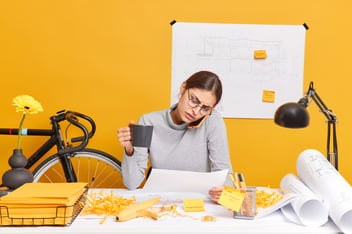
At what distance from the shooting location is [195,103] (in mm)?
1649

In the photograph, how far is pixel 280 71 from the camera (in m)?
2.39

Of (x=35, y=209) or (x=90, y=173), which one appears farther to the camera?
(x=90, y=173)

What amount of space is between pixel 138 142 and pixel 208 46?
54.1 inches

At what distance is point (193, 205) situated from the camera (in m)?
1.22

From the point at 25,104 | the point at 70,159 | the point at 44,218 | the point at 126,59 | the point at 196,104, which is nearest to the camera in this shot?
the point at 44,218

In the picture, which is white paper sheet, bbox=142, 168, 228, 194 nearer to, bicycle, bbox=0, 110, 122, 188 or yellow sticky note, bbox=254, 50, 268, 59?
bicycle, bbox=0, 110, 122, 188

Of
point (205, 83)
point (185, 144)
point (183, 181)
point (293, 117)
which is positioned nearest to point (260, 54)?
point (205, 83)

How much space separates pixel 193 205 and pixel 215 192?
0.39 feet

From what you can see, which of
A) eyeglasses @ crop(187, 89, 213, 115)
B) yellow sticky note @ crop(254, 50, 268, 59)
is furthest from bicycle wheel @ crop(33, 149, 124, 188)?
yellow sticky note @ crop(254, 50, 268, 59)

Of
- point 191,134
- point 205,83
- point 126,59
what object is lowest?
point 191,134

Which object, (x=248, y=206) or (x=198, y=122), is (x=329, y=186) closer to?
(x=248, y=206)

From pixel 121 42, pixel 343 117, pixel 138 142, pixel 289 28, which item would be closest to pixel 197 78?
pixel 138 142

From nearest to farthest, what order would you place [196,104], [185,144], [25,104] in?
[25,104] → [196,104] → [185,144]

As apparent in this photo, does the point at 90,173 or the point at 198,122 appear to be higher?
the point at 198,122
